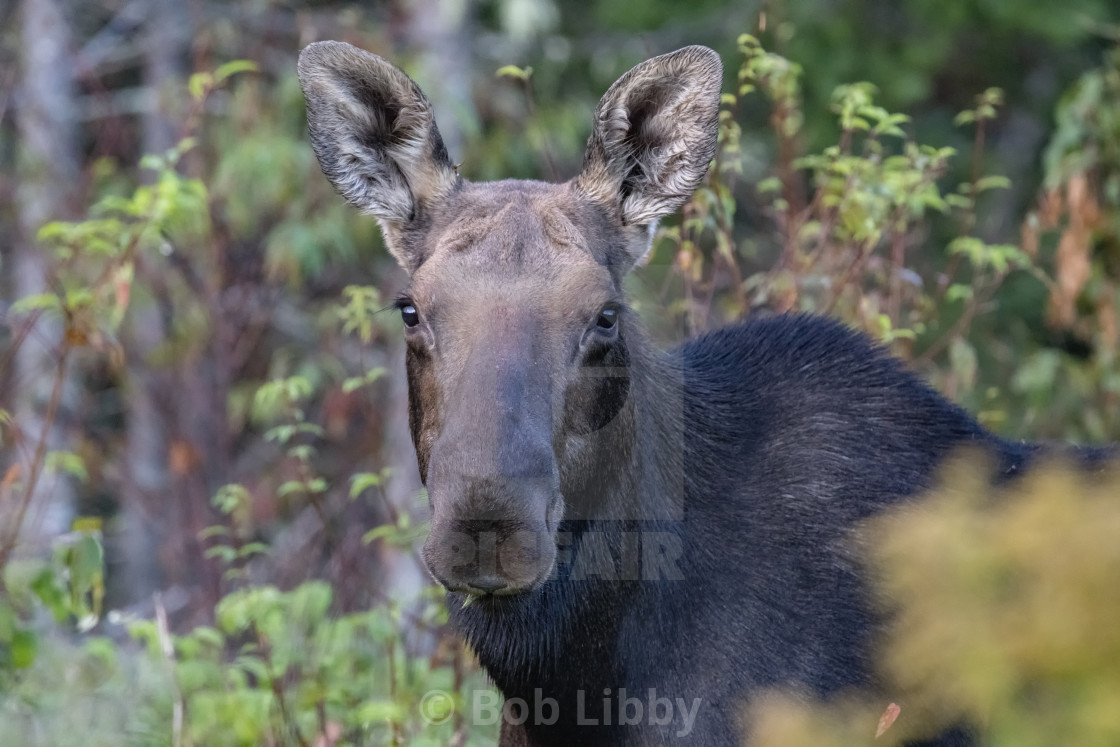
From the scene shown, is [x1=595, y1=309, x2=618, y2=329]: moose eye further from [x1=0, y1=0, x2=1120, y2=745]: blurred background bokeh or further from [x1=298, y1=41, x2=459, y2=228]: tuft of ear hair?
[x1=0, y1=0, x2=1120, y2=745]: blurred background bokeh

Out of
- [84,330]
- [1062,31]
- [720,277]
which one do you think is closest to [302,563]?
[84,330]

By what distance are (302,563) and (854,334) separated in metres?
5.25

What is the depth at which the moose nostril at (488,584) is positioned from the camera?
3557 millimetres

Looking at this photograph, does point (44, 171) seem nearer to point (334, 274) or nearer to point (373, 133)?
point (334, 274)

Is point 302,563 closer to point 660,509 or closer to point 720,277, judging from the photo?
point 720,277

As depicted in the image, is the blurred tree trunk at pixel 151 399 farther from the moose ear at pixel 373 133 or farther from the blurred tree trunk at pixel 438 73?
the moose ear at pixel 373 133

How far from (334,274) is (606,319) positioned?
10.3 m

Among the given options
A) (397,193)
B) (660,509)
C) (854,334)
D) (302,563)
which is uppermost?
(397,193)

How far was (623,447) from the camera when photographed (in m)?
4.29

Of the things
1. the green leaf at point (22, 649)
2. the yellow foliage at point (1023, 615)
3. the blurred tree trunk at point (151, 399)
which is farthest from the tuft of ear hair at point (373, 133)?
the blurred tree trunk at point (151, 399)

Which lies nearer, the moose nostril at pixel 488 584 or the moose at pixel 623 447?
the moose nostril at pixel 488 584

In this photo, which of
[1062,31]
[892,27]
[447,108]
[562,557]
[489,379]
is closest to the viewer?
[489,379]

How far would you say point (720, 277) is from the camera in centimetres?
898

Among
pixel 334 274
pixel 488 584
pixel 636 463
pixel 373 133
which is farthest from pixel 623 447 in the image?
pixel 334 274
